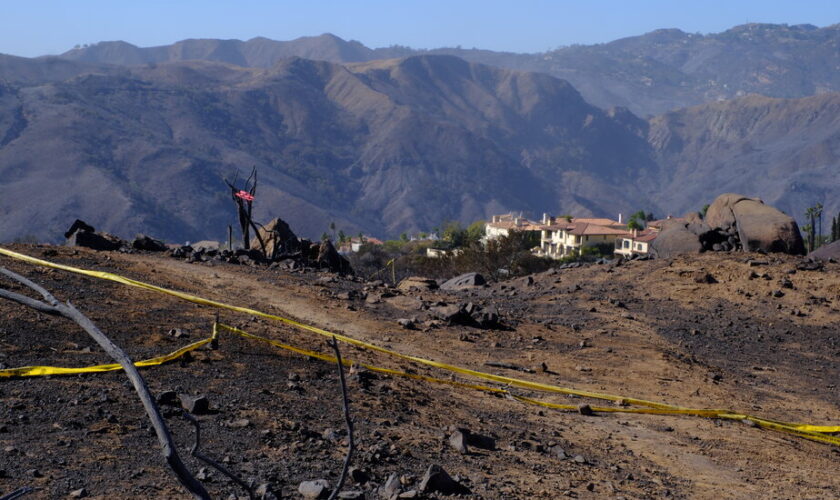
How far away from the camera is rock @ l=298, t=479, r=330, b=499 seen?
5828 millimetres

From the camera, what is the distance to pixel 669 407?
399 inches

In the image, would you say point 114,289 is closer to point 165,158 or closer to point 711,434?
point 711,434

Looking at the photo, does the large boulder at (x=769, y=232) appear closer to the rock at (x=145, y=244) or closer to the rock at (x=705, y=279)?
the rock at (x=705, y=279)

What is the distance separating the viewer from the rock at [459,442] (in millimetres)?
7266

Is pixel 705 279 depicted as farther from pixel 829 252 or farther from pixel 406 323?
pixel 406 323

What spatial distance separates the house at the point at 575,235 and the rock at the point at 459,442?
57597mm

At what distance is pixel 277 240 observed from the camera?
21.2 meters

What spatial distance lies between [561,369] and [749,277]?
779 cm

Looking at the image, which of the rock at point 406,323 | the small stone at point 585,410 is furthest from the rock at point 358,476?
the rock at point 406,323

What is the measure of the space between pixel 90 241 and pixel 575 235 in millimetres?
54152

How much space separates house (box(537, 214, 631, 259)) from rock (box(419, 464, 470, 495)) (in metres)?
58.7

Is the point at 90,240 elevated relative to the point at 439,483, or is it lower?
elevated

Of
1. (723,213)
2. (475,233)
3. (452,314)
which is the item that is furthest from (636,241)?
(452,314)

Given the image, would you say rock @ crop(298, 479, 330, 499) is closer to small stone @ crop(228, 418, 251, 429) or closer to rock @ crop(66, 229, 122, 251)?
small stone @ crop(228, 418, 251, 429)
